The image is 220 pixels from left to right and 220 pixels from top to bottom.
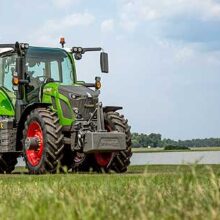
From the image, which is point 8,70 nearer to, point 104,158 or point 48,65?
point 48,65

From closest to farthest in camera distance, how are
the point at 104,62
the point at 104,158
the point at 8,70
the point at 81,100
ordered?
the point at 81,100 < the point at 104,62 < the point at 104,158 < the point at 8,70

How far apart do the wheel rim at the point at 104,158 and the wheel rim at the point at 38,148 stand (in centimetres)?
160

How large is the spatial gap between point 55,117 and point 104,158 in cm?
186

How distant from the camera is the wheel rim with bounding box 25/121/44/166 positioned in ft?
48.0

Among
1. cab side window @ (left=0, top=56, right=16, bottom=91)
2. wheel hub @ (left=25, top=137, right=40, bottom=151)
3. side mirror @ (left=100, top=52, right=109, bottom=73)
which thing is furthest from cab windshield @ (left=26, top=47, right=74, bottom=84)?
wheel hub @ (left=25, top=137, right=40, bottom=151)

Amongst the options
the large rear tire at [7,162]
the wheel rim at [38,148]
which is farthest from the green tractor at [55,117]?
the large rear tire at [7,162]

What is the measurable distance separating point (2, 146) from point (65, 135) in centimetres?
175

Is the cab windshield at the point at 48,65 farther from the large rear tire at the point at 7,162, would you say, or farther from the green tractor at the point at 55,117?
the large rear tire at the point at 7,162

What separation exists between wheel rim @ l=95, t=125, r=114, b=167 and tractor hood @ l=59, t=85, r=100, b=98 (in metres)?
0.87

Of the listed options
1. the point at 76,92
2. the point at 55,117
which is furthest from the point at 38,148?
the point at 76,92

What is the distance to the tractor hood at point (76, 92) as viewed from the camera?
15016mm

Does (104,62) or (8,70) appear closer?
(104,62)

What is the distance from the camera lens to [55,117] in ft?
47.1

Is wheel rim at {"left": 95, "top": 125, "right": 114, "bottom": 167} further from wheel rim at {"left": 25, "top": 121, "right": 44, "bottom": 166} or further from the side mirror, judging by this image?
wheel rim at {"left": 25, "top": 121, "right": 44, "bottom": 166}
